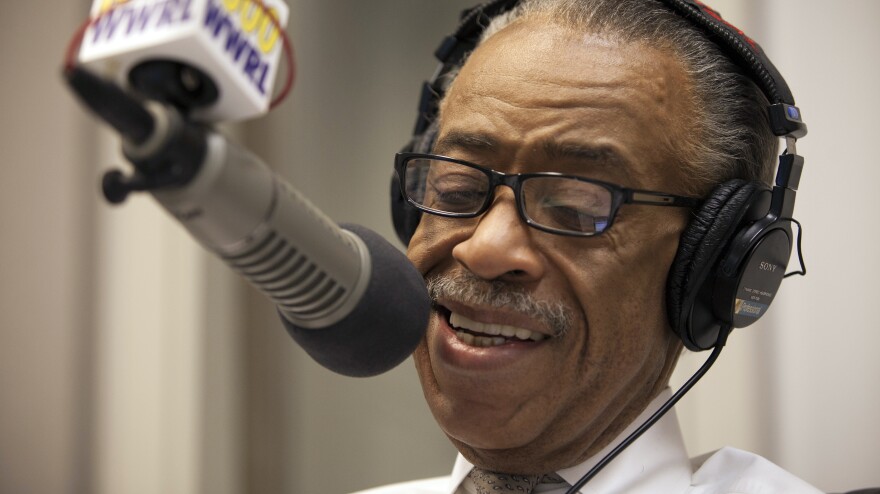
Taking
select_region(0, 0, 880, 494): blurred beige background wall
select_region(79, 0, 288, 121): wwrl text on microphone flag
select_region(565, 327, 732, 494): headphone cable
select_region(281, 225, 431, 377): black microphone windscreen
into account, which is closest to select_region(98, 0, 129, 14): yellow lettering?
select_region(79, 0, 288, 121): wwrl text on microphone flag

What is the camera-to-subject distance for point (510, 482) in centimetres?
108

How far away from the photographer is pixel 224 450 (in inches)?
76.5

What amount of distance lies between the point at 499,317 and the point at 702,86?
45 centimetres

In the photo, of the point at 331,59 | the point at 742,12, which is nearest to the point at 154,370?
the point at 331,59

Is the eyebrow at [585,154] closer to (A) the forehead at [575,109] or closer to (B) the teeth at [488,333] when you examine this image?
(A) the forehead at [575,109]

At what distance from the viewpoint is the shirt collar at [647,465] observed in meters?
1.05

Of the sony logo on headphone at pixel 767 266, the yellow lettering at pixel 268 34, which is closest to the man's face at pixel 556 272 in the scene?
the sony logo on headphone at pixel 767 266

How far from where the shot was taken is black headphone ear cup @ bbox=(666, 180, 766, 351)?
3.33 feet

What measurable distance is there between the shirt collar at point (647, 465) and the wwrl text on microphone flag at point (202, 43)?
738 millimetres

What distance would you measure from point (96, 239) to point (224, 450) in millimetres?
596

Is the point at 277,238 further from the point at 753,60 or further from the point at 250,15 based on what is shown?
the point at 753,60

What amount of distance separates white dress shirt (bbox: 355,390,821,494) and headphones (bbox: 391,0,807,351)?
16 centimetres

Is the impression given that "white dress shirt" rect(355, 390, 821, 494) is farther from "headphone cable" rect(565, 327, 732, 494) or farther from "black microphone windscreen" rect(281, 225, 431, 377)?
"black microphone windscreen" rect(281, 225, 431, 377)

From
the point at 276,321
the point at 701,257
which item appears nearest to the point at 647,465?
the point at 701,257
